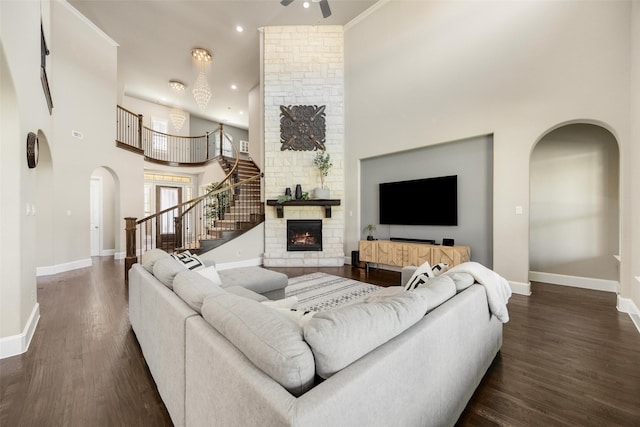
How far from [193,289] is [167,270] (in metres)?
0.59

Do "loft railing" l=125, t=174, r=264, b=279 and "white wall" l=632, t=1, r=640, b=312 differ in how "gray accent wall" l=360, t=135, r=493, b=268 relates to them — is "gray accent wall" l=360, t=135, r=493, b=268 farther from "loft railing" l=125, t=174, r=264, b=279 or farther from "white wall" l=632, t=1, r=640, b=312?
"loft railing" l=125, t=174, r=264, b=279

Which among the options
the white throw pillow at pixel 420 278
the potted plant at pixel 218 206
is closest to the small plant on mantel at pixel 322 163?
the potted plant at pixel 218 206

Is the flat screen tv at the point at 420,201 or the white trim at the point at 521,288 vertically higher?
the flat screen tv at the point at 420,201

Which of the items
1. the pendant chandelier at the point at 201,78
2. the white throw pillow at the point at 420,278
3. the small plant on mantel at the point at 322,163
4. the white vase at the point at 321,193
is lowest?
the white throw pillow at the point at 420,278

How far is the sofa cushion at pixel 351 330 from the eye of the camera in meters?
0.96

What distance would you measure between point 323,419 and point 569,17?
5292mm

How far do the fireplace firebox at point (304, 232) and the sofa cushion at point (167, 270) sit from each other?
3889 mm

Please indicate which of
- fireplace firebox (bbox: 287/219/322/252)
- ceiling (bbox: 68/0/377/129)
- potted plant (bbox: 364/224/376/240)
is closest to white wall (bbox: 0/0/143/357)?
ceiling (bbox: 68/0/377/129)

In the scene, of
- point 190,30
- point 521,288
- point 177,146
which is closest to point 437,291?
point 521,288

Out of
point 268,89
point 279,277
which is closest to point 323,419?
point 279,277

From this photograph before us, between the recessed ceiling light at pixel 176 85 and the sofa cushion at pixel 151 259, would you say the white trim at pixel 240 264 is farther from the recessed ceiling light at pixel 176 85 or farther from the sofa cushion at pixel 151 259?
the recessed ceiling light at pixel 176 85

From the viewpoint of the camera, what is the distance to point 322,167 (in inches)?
234

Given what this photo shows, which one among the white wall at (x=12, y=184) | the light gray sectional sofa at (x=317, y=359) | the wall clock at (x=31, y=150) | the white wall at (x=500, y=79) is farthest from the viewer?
the white wall at (x=500, y=79)

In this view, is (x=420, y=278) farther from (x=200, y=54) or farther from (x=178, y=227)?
(x=200, y=54)
